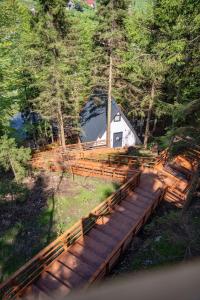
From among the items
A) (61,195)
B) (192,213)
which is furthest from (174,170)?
(61,195)

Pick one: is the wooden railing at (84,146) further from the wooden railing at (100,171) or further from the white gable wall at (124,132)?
the wooden railing at (100,171)

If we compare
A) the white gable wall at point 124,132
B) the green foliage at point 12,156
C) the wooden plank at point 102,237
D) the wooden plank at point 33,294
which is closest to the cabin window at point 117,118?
the white gable wall at point 124,132

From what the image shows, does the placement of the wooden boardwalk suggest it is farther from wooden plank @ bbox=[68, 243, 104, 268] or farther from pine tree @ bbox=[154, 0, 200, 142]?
pine tree @ bbox=[154, 0, 200, 142]

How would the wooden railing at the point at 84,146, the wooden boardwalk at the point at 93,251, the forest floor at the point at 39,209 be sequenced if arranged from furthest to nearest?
the wooden railing at the point at 84,146, the forest floor at the point at 39,209, the wooden boardwalk at the point at 93,251

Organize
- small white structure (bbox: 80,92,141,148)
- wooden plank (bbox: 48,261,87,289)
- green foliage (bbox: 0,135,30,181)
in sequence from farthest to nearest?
small white structure (bbox: 80,92,141,148)
green foliage (bbox: 0,135,30,181)
wooden plank (bbox: 48,261,87,289)

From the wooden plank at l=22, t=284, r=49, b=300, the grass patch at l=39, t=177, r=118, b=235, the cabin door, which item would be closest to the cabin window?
the cabin door

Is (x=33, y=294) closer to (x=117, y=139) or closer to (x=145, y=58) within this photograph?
(x=145, y=58)
